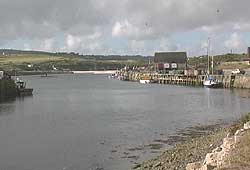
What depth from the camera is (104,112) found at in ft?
205

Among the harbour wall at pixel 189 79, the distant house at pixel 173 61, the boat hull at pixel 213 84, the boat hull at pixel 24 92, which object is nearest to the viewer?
the boat hull at pixel 24 92

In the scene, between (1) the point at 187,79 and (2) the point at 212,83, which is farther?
(1) the point at 187,79

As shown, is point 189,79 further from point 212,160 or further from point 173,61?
point 212,160

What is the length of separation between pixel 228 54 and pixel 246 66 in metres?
62.1

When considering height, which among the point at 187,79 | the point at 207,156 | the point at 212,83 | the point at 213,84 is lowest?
the point at 213,84

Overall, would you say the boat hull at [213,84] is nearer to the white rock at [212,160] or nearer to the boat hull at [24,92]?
the boat hull at [24,92]

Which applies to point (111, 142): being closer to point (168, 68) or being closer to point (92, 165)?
point (92, 165)

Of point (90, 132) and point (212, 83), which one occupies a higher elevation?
point (212, 83)

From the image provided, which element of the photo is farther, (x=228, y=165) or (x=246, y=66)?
(x=246, y=66)

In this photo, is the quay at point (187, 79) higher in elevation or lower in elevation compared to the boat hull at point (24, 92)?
higher

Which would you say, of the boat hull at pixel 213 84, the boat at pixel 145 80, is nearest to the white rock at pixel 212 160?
the boat hull at pixel 213 84

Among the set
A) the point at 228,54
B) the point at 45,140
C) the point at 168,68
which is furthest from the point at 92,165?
the point at 228,54

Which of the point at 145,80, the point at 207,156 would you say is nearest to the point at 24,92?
the point at 145,80

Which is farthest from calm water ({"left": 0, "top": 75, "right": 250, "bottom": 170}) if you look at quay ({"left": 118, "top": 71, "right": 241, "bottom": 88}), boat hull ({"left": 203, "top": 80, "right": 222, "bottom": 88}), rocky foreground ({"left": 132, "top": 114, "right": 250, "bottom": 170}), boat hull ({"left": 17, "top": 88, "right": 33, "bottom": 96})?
boat hull ({"left": 203, "top": 80, "right": 222, "bottom": 88})
